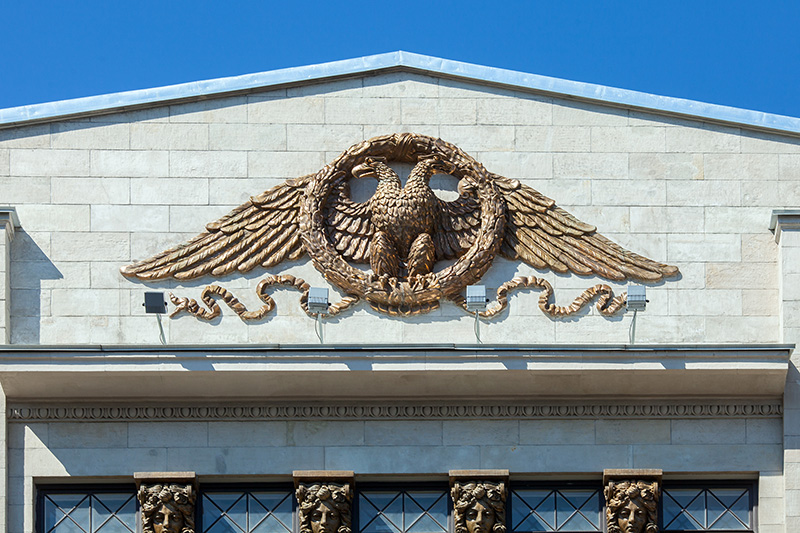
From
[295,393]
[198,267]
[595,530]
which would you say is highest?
[198,267]

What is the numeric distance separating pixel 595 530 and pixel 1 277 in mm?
8855

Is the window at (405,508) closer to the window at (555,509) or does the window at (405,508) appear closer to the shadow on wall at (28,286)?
the window at (555,509)

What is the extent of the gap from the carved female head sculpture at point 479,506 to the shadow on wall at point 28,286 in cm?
623

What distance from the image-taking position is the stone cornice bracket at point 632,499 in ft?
92.3

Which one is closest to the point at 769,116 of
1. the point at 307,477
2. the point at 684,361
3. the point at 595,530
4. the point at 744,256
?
the point at 744,256

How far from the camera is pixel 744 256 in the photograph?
96.1 ft

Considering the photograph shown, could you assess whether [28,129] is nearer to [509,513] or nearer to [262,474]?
[262,474]

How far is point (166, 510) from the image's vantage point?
2795 cm

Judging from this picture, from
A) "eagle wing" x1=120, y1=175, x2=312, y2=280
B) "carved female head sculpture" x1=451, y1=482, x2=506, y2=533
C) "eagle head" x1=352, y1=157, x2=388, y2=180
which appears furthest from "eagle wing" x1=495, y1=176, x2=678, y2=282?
"carved female head sculpture" x1=451, y1=482, x2=506, y2=533

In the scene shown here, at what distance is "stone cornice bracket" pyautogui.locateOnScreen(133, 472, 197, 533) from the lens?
28.0 metres

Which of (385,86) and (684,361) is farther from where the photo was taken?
(385,86)

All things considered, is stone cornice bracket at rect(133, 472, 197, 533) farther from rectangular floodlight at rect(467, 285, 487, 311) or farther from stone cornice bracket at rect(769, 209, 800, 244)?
stone cornice bracket at rect(769, 209, 800, 244)

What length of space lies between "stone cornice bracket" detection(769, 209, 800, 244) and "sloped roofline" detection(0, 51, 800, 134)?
1382 mm

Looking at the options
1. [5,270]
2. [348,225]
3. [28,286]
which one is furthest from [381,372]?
[5,270]
